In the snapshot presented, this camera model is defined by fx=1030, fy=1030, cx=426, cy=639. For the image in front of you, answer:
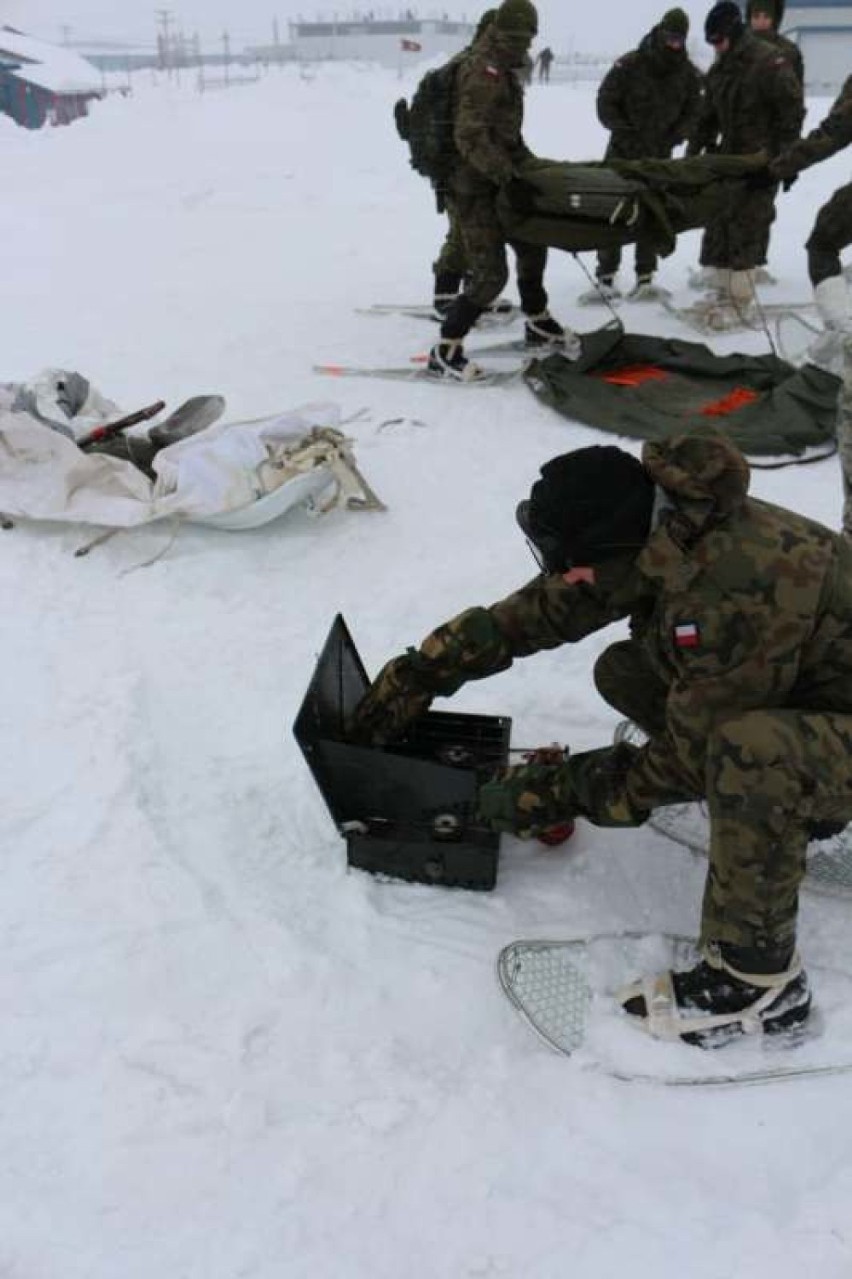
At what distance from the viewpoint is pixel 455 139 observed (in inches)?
195

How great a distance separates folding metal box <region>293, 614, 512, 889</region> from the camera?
219 centimetres

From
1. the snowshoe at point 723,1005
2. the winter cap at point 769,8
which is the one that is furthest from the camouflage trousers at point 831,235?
the snowshoe at point 723,1005

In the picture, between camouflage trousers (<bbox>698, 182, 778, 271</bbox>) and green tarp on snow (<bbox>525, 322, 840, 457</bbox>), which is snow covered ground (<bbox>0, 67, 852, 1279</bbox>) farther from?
camouflage trousers (<bbox>698, 182, 778, 271</bbox>)

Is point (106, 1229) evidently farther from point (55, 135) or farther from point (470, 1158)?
point (55, 135)

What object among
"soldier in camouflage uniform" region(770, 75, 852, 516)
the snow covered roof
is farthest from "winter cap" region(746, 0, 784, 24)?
the snow covered roof

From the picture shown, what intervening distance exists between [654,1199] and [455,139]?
15.3ft

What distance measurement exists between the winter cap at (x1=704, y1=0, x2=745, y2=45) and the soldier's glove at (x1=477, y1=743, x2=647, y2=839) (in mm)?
5461

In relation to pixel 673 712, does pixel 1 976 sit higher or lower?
lower

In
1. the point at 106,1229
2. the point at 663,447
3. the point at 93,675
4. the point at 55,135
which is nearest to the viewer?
the point at 106,1229

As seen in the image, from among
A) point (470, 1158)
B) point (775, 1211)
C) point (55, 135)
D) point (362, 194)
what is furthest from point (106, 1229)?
point (55, 135)

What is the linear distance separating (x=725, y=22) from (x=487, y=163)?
2.26m

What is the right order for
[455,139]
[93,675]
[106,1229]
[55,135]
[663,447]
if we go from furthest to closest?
[55,135], [455,139], [93,675], [663,447], [106,1229]

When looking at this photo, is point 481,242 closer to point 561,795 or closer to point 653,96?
point 653,96

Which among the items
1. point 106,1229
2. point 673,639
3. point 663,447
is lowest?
point 106,1229
